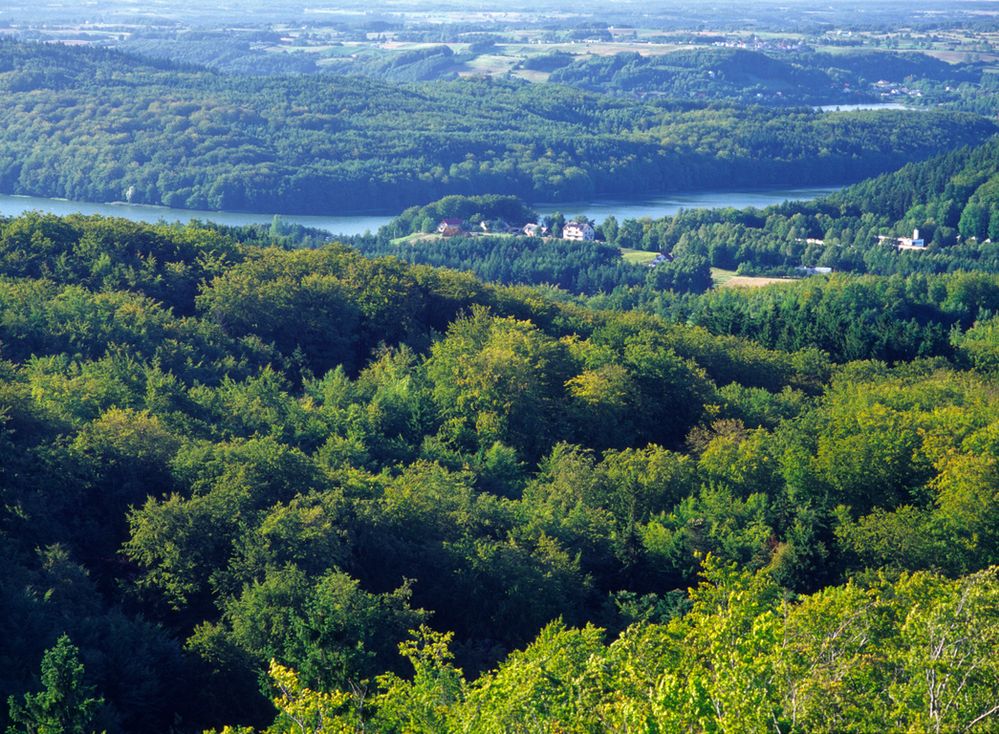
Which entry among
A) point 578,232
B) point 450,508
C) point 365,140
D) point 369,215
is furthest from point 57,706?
point 365,140

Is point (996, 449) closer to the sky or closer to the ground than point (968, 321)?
closer to the sky

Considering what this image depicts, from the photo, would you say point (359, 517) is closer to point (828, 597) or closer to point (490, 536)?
point (490, 536)

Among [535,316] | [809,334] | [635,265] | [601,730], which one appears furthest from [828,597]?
[635,265]

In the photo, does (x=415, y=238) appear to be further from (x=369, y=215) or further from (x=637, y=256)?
(x=369, y=215)

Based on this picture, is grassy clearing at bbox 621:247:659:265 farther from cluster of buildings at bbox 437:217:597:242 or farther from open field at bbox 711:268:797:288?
open field at bbox 711:268:797:288

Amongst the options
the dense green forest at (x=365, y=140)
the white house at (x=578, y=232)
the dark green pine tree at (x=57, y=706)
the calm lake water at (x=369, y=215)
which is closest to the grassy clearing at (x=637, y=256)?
the white house at (x=578, y=232)

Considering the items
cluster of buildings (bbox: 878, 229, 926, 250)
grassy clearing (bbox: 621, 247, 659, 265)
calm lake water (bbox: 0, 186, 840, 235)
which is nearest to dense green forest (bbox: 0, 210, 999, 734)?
grassy clearing (bbox: 621, 247, 659, 265)
